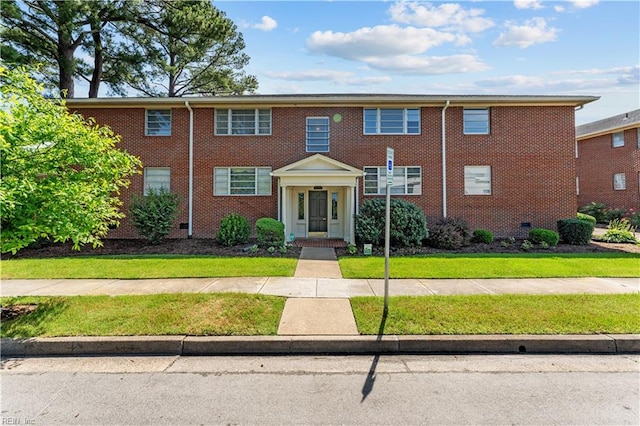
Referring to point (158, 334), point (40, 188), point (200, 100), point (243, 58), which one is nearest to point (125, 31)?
point (243, 58)

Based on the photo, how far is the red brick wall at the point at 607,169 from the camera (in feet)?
74.1

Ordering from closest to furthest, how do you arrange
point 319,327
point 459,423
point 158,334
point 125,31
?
point 459,423, point 158,334, point 319,327, point 125,31

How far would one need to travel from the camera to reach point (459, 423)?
293 centimetres

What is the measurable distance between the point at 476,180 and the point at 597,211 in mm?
15355

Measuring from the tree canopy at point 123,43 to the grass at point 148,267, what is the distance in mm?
12644

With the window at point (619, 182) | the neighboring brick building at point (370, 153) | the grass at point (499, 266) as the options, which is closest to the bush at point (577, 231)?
the neighboring brick building at point (370, 153)

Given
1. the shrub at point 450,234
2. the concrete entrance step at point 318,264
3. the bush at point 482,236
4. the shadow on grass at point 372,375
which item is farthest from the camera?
the bush at point 482,236

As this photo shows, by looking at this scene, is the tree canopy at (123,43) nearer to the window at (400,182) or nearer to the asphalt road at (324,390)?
the window at (400,182)

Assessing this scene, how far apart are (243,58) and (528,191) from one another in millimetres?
20037

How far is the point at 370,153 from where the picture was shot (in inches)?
573

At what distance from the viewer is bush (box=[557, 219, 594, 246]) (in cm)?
1316

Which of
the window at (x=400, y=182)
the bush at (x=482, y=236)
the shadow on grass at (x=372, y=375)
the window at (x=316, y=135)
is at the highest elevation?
the window at (x=316, y=135)

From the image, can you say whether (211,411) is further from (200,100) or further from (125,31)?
(125,31)

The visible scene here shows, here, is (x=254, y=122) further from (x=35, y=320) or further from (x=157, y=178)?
(x=35, y=320)
